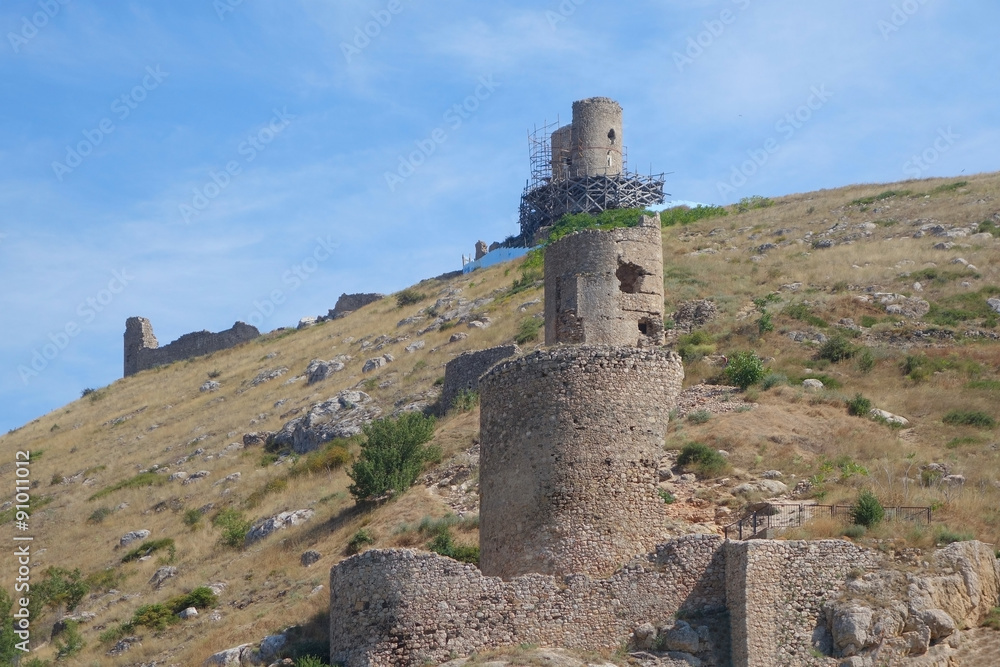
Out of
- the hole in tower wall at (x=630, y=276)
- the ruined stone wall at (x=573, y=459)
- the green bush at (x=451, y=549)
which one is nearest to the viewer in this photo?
the ruined stone wall at (x=573, y=459)

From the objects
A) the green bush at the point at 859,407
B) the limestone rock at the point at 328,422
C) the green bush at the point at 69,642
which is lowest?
the green bush at the point at 69,642

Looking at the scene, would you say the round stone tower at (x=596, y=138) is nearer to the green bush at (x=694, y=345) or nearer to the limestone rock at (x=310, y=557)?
the green bush at (x=694, y=345)

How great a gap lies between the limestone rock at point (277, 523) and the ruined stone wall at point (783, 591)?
49.6 ft

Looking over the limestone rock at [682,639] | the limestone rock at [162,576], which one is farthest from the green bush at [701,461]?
the limestone rock at [162,576]

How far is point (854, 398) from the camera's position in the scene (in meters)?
32.3

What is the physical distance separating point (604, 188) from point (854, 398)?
3540 centimetres

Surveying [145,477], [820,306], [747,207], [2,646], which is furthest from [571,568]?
[747,207]

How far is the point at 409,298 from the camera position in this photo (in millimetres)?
65750

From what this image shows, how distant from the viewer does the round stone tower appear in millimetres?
65312

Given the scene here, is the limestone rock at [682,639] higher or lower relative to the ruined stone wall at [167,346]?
lower

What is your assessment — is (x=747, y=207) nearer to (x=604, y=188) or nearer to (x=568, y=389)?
(x=604, y=188)

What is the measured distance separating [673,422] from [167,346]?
180 feet

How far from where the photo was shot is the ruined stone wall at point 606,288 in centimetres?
3488

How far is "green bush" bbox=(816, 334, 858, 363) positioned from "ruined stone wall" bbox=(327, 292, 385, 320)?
37.6 m
